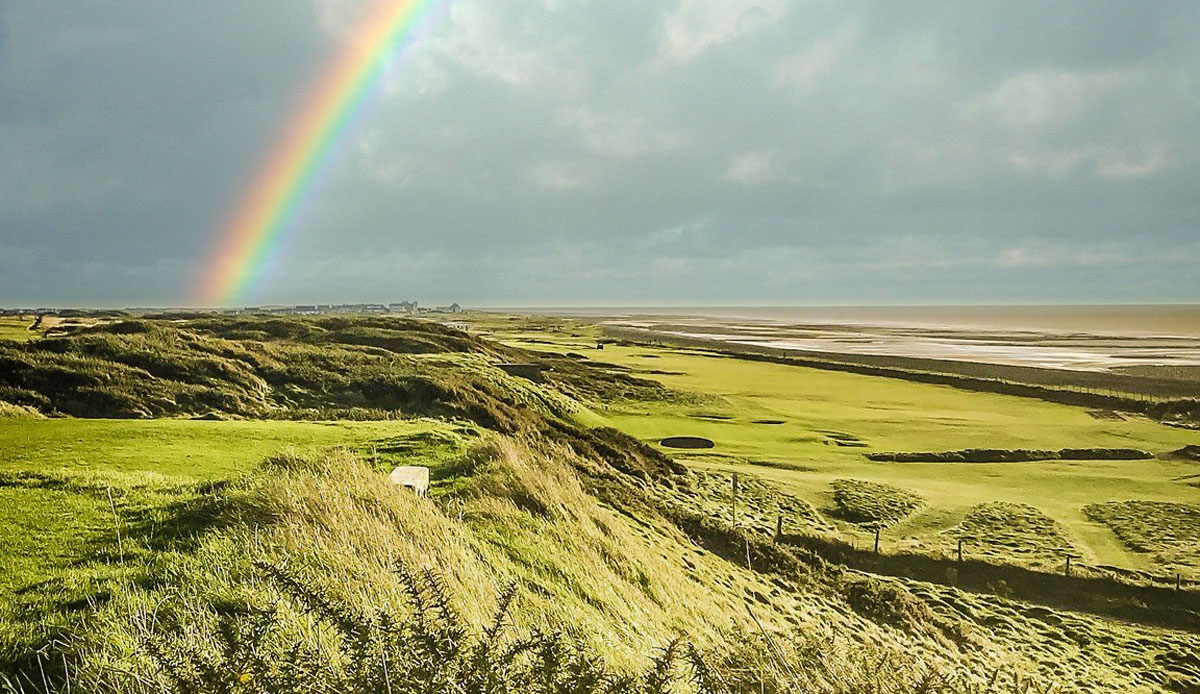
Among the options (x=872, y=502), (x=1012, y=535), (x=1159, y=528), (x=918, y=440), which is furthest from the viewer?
(x=918, y=440)

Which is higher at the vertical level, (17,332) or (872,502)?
(17,332)

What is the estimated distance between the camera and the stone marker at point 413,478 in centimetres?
927

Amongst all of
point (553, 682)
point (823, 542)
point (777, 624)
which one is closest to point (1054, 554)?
point (823, 542)

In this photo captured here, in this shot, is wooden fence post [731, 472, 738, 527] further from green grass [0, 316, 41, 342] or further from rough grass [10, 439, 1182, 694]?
green grass [0, 316, 41, 342]

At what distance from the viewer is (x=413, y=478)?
9883 mm

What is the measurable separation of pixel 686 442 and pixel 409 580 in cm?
2897

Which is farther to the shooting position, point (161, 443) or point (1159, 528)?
point (1159, 528)

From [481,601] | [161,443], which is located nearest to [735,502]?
[161,443]

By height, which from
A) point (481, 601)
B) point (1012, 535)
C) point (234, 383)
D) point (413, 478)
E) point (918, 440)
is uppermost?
point (413, 478)

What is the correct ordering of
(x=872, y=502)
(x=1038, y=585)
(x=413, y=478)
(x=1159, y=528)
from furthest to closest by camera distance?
1. (x=872, y=502)
2. (x=1159, y=528)
3. (x=1038, y=585)
4. (x=413, y=478)

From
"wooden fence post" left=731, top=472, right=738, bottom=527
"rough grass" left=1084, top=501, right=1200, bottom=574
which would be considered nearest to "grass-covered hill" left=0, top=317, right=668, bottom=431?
"wooden fence post" left=731, top=472, right=738, bottom=527

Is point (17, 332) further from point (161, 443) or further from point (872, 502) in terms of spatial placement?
point (872, 502)

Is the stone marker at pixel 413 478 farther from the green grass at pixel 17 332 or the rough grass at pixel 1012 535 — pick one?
the green grass at pixel 17 332

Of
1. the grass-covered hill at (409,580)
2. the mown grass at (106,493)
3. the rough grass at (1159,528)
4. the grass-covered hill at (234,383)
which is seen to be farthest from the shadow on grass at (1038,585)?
the grass-covered hill at (234,383)
